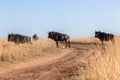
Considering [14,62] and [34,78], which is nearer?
[34,78]

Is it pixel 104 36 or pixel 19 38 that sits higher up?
pixel 104 36

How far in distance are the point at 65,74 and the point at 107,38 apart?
83.0 ft

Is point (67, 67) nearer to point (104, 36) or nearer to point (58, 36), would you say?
point (58, 36)

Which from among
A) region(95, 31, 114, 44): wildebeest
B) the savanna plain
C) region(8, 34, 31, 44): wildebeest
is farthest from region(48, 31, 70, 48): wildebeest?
the savanna plain

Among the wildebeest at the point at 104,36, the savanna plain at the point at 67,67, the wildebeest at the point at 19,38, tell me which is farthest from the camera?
the wildebeest at the point at 104,36

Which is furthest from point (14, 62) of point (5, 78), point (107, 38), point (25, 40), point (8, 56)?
point (107, 38)

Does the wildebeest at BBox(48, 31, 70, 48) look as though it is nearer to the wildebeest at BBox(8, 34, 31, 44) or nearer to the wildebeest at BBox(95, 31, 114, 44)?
the wildebeest at BBox(8, 34, 31, 44)

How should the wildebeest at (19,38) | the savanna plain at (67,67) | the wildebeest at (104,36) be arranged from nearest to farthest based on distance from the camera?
the savanna plain at (67,67) < the wildebeest at (19,38) < the wildebeest at (104,36)

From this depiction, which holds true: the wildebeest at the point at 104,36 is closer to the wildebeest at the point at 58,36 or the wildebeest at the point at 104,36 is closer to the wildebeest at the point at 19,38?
the wildebeest at the point at 58,36

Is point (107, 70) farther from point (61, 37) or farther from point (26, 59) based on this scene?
point (61, 37)

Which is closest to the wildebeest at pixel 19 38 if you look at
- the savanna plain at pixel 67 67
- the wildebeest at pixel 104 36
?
the wildebeest at pixel 104 36

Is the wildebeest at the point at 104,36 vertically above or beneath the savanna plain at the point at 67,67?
above

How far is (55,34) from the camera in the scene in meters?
36.0

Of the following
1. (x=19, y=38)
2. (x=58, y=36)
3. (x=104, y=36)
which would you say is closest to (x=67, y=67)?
(x=19, y=38)
